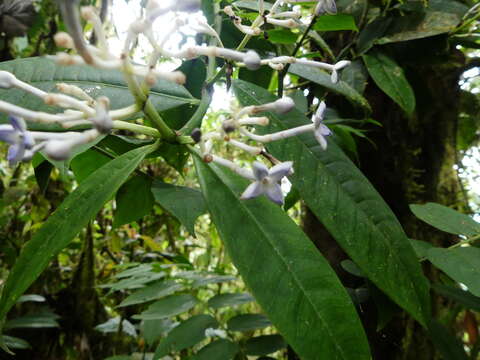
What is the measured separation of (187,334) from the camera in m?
1.14

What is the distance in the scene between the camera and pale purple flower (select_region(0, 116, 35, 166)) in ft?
1.67

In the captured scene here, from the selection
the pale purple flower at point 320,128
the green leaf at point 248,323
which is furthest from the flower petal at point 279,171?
the green leaf at point 248,323

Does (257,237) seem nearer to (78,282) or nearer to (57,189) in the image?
(78,282)

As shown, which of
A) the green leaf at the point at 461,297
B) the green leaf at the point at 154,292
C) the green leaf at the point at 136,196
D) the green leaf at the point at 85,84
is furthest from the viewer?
the green leaf at the point at 154,292

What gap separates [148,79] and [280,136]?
9.4 inches

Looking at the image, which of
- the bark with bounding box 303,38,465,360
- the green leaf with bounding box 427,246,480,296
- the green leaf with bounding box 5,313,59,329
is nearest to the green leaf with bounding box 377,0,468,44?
the bark with bounding box 303,38,465,360

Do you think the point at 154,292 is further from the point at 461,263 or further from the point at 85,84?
the point at 461,263

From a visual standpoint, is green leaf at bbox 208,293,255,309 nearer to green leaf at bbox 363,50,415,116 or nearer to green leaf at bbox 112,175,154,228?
green leaf at bbox 112,175,154,228

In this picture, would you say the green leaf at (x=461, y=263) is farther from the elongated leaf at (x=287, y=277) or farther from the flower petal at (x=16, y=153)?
the flower petal at (x=16, y=153)

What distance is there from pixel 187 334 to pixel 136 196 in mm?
398

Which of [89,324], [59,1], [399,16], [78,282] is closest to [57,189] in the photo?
[78,282]

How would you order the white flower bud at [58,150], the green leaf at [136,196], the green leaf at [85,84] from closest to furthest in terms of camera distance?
the white flower bud at [58,150] < the green leaf at [85,84] < the green leaf at [136,196]

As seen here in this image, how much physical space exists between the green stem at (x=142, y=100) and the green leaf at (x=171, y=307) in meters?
0.73

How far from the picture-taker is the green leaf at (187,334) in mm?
1081
